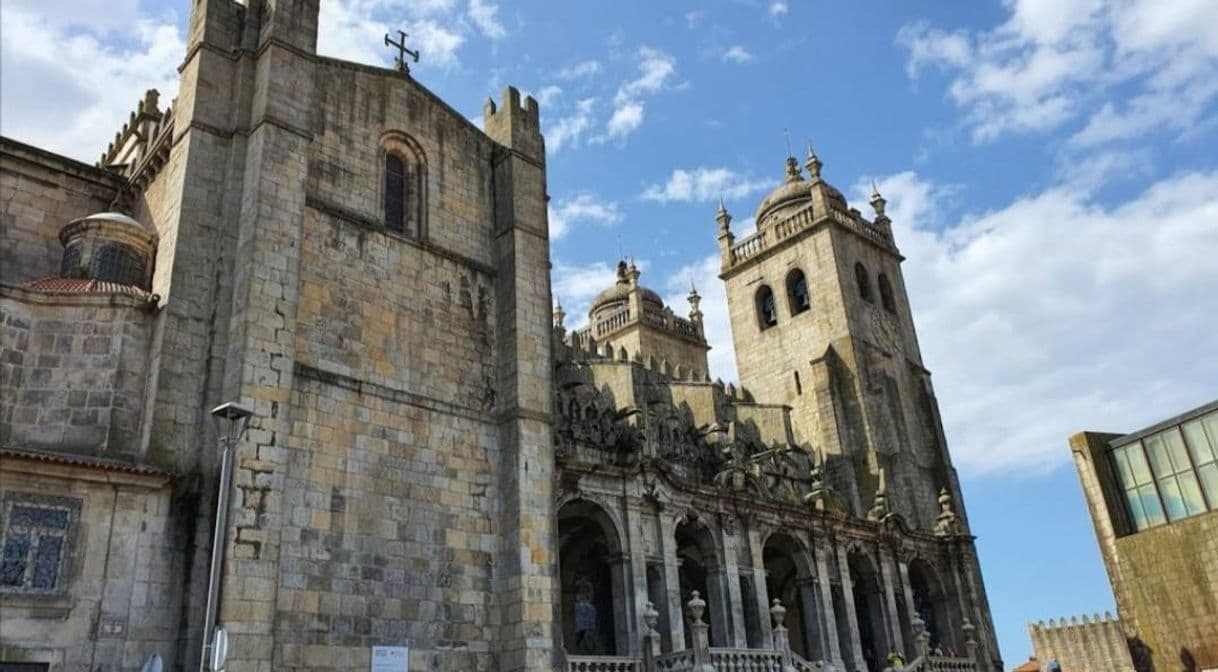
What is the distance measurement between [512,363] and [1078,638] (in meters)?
30.8

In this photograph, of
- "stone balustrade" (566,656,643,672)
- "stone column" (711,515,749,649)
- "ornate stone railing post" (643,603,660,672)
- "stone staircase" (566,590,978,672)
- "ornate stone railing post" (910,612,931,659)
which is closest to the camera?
"stone balustrade" (566,656,643,672)

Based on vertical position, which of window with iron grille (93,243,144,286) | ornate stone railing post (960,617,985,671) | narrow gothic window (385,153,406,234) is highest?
narrow gothic window (385,153,406,234)

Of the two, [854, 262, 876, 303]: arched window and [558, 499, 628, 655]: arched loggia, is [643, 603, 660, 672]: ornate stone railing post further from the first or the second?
[854, 262, 876, 303]: arched window

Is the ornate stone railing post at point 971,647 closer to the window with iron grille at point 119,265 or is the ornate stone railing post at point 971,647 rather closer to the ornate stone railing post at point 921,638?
the ornate stone railing post at point 921,638

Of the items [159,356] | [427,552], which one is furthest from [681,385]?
[159,356]

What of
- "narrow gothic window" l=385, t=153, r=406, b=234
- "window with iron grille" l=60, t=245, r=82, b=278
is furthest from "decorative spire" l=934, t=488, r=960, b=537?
"window with iron grille" l=60, t=245, r=82, b=278

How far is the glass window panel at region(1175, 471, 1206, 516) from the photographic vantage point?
27.4 meters

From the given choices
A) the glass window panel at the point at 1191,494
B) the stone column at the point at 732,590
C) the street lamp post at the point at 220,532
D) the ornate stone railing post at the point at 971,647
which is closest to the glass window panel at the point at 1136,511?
the glass window panel at the point at 1191,494

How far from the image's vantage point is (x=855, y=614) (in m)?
26.7

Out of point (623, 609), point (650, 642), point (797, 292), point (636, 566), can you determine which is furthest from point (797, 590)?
point (797, 292)

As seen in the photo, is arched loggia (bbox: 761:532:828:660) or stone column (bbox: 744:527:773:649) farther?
arched loggia (bbox: 761:532:828:660)

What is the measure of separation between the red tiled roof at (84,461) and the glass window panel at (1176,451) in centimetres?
2849

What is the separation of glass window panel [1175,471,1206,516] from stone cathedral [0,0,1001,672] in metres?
7.92

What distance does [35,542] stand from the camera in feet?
41.3
